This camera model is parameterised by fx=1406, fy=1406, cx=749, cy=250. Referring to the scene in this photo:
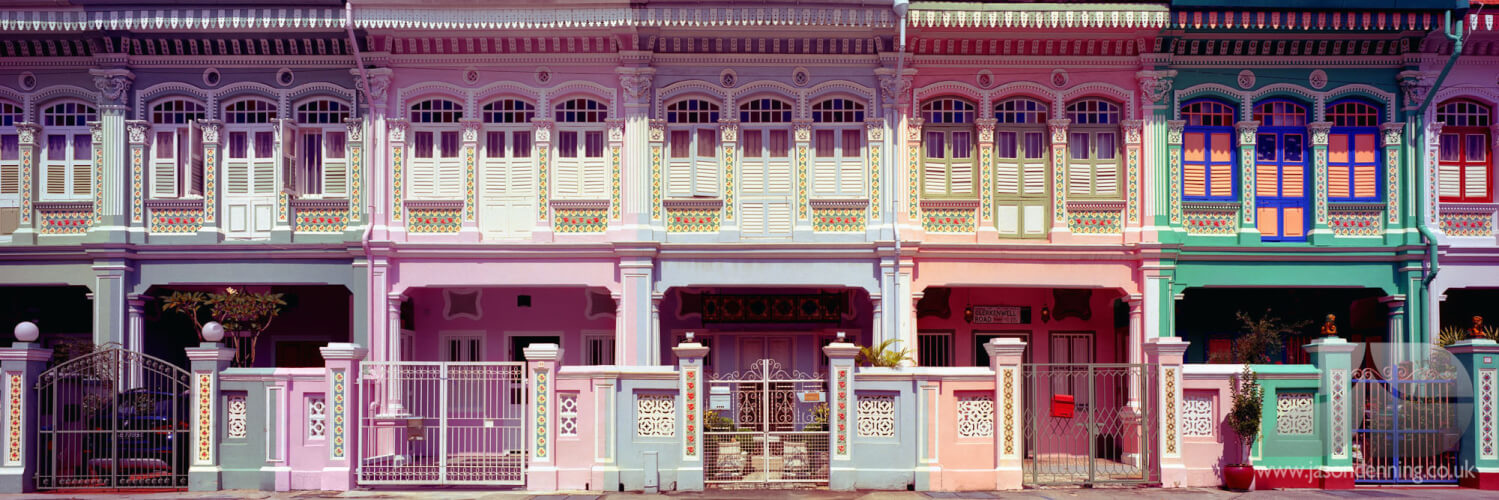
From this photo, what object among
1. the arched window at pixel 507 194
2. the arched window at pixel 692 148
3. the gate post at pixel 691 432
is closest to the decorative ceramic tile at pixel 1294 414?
the gate post at pixel 691 432

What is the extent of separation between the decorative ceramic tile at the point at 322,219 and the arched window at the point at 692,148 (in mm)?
4804

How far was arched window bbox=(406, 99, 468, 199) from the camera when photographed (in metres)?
20.5

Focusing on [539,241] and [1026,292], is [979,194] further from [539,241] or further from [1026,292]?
[539,241]

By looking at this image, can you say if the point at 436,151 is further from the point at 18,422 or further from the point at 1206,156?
the point at 1206,156

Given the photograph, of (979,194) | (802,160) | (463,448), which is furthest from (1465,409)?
(463,448)

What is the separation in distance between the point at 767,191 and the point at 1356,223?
8.69m

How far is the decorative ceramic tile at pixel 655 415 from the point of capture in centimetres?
1622

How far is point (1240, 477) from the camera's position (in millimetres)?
16156

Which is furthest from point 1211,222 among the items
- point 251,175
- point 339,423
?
point 251,175

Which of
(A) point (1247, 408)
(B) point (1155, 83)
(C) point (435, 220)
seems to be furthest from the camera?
(C) point (435, 220)

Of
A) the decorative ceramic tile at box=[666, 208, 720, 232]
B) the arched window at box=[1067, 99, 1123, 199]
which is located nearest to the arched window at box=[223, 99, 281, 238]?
the decorative ceramic tile at box=[666, 208, 720, 232]

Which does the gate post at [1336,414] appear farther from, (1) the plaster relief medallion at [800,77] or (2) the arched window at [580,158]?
(2) the arched window at [580,158]

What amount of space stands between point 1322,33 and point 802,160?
765cm

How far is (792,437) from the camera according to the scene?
53.7 ft
